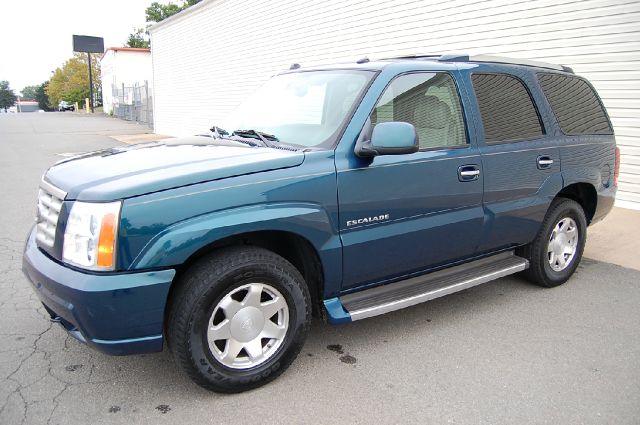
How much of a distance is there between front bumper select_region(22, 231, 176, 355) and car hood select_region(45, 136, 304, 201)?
0.41m

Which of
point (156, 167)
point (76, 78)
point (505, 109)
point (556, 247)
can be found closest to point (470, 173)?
point (505, 109)

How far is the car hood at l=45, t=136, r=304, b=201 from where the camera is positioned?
262cm

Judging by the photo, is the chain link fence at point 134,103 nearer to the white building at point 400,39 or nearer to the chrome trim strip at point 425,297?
the white building at point 400,39

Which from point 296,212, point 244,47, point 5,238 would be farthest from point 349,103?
point 244,47

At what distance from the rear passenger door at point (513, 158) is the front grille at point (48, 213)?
9.26 feet

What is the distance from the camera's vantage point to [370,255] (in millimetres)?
3250

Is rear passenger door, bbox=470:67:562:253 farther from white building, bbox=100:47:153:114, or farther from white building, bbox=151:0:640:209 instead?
white building, bbox=100:47:153:114

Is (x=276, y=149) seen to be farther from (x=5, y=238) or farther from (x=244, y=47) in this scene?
(x=244, y=47)

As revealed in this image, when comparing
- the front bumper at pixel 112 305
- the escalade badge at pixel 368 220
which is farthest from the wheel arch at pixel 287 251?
the escalade badge at pixel 368 220

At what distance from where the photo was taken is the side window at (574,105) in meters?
4.41

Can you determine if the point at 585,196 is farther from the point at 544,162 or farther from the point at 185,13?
the point at 185,13

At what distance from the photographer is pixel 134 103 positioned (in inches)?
1310

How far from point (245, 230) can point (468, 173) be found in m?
1.76

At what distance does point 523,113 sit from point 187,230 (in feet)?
9.68
